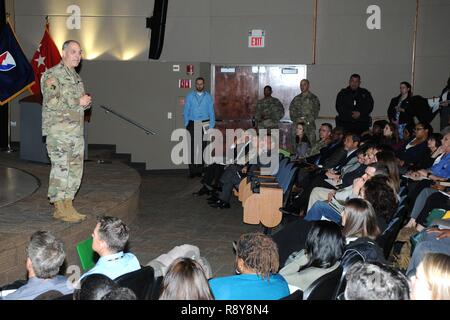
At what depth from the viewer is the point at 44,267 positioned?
3.01 m

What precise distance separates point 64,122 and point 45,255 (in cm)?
252

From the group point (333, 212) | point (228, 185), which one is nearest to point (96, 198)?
point (228, 185)

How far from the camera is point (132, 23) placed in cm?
1180

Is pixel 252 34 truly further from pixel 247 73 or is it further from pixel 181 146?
pixel 181 146

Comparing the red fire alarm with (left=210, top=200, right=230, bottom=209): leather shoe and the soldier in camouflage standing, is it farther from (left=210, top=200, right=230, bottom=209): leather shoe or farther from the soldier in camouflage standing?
the soldier in camouflage standing

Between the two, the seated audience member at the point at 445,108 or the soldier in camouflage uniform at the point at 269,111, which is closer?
the seated audience member at the point at 445,108

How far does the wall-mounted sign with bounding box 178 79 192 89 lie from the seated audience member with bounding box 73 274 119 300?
9106 mm

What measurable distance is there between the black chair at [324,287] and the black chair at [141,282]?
817 mm

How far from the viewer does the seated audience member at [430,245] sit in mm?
3877

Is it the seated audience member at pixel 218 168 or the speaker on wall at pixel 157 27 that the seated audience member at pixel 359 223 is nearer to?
the seated audience member at pixel 218 168

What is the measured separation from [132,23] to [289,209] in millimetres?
6726

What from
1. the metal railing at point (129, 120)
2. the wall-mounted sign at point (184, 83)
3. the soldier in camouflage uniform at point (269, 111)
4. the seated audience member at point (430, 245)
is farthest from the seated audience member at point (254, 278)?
the metal railing at point (129, 120)

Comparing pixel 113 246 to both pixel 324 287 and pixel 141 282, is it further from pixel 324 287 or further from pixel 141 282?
pixel 324 287
